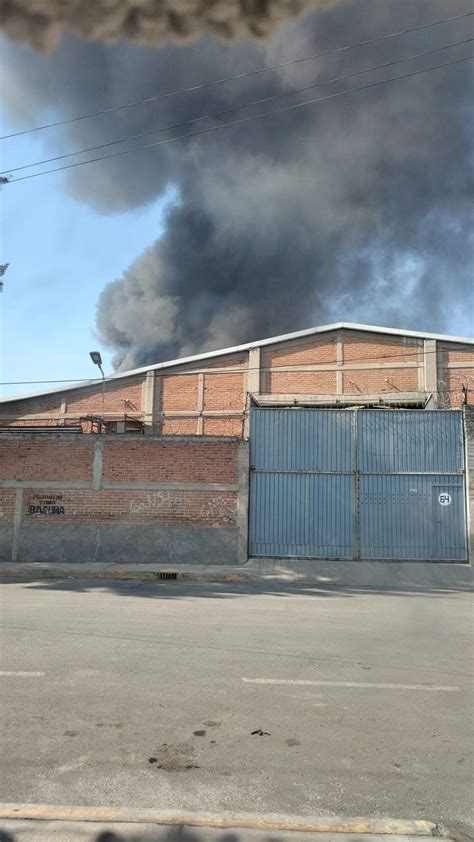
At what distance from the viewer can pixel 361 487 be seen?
15.0 m

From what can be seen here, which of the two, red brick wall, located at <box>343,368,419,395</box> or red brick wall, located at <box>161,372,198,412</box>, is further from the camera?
red brick wall, located at <box>161,372,198,412</box>

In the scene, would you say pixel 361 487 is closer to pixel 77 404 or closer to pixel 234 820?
pixel 234 820

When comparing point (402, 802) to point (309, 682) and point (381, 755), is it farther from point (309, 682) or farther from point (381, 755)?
point (309, 682)

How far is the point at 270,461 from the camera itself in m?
15.3

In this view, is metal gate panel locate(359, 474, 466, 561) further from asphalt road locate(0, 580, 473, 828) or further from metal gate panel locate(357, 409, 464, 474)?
asphalt road locate(0, 580, 473, 828)

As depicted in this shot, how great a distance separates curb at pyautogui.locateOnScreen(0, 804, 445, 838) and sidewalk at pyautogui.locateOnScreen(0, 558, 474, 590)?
1009 centimetres

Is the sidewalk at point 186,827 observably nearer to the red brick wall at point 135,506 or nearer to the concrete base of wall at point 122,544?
the concrete base of wall at point 122,544

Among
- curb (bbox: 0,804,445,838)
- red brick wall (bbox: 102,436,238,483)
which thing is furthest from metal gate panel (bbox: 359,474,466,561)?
curb (bbox: 0,804,445,838)

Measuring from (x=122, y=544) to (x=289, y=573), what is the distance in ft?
14.7

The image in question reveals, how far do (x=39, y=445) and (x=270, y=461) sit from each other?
641 centimetres

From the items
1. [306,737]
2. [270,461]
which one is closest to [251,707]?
[306,737]

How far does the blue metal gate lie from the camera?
1472 cm

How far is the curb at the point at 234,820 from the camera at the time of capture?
289cm

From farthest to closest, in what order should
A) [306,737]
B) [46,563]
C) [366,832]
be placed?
[46,563] → [306,737] → [366,832]
